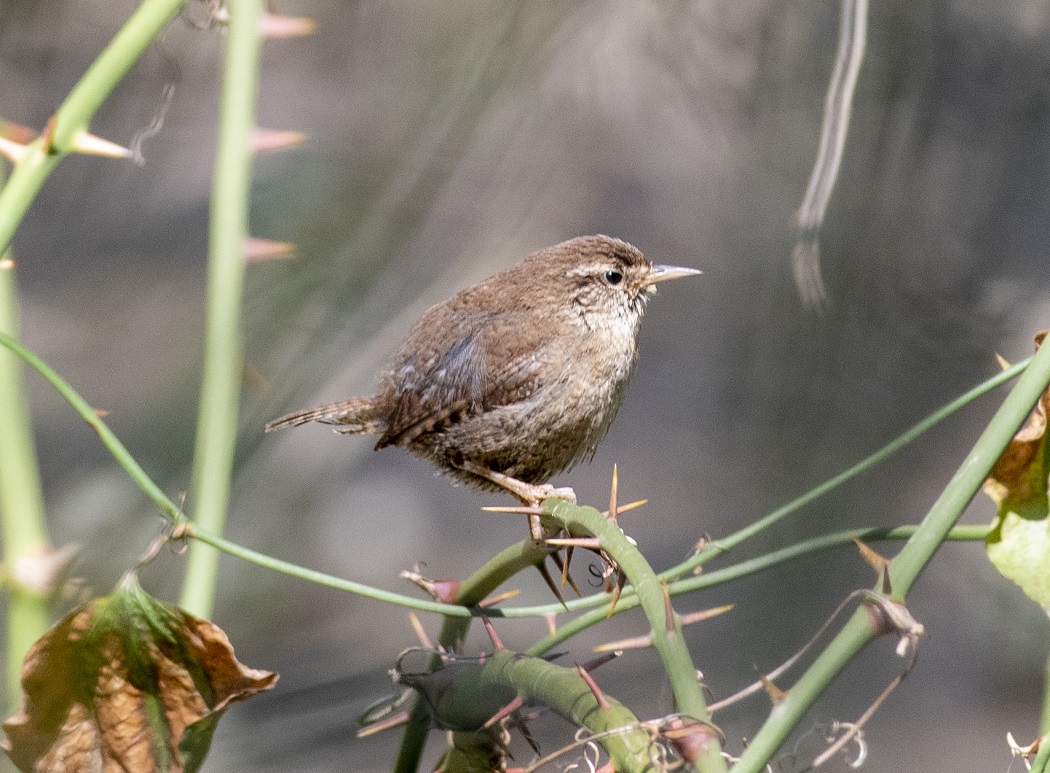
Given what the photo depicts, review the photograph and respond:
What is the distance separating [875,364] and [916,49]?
727 mm

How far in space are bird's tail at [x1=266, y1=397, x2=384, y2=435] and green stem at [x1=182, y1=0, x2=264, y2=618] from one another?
572 millimetres

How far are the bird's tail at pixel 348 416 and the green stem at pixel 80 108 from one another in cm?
90

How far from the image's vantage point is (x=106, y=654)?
3.49ft

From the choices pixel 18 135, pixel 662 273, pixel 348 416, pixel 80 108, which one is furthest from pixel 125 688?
pixel 662 273

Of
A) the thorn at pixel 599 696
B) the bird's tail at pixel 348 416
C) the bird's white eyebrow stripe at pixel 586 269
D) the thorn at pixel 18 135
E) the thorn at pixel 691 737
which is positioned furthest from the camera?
the bird's tail at pixel 348 416

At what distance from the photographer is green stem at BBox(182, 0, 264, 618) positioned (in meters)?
1.35

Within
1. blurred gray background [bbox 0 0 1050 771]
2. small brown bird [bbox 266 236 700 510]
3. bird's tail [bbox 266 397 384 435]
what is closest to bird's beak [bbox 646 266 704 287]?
small brown bird [bbox 266 236 700 510]

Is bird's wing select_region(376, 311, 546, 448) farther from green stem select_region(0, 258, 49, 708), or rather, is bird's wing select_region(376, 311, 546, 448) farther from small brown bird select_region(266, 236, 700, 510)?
green stem select_region(0, 258, 49, 708)

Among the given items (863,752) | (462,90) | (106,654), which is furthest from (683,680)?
(462,90)

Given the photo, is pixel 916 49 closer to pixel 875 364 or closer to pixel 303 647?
pixel 875 364

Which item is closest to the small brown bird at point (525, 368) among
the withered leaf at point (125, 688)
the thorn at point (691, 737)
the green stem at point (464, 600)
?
the green stem at point (464, 600)

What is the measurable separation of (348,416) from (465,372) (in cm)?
30

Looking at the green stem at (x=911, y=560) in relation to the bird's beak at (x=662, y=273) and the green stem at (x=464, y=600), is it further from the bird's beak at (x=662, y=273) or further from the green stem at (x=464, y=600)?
the bird's beak at (x=662, y=273)

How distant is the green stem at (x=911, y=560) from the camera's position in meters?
0.76
